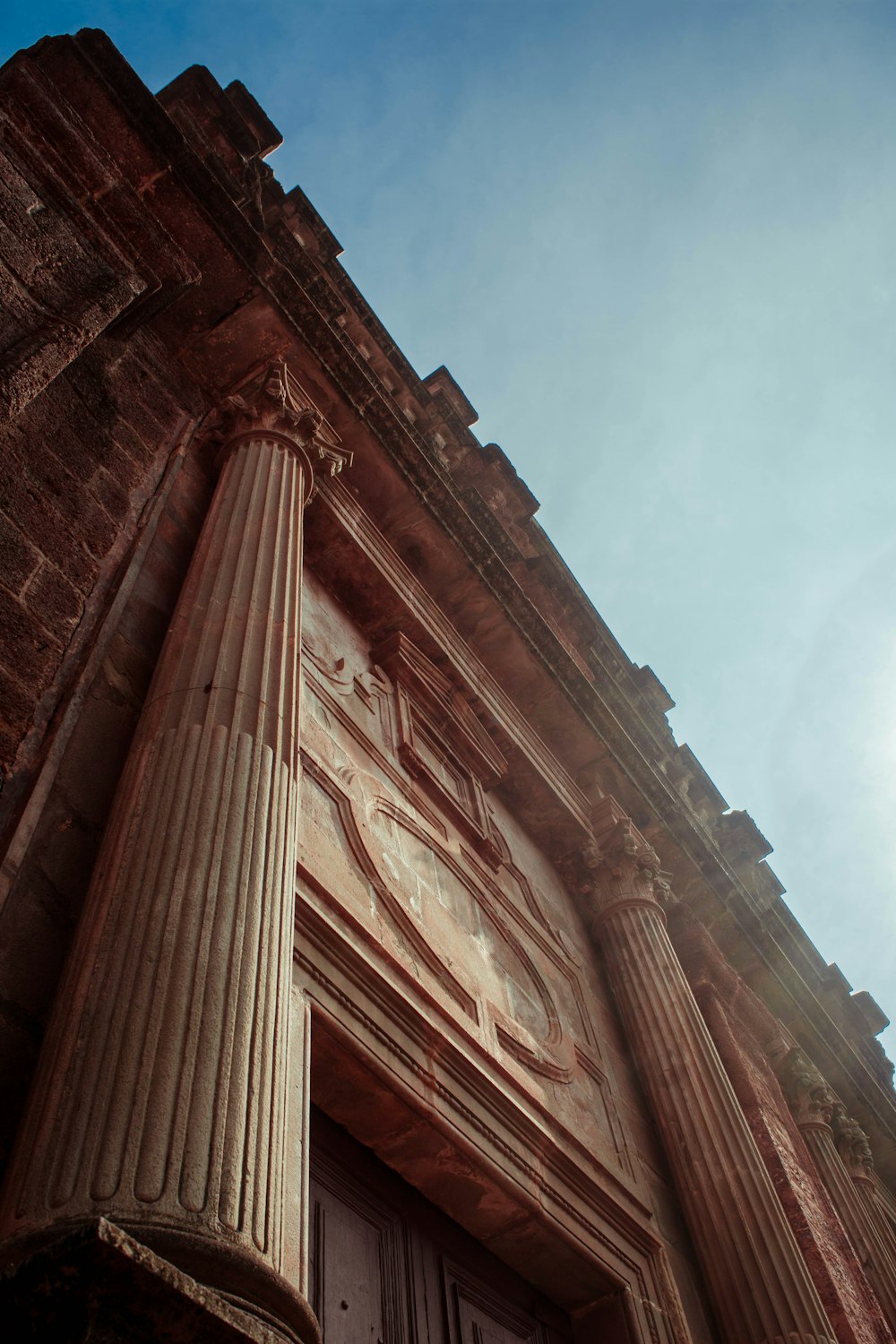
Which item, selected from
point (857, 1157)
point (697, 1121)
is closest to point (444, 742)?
point (697, 1121)

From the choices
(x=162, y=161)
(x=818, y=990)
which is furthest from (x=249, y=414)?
(x=818, y=990)

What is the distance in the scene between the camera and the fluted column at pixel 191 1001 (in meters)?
2.17

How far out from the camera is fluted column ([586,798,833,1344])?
598 centimetres

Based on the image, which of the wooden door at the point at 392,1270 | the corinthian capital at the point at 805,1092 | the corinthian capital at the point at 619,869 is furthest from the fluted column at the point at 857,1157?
the wooden door at the point at 392,1270

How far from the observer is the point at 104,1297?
1793mm

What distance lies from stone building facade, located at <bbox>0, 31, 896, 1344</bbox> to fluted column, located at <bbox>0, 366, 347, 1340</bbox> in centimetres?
1

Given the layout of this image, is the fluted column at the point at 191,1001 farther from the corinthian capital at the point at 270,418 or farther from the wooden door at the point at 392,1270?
the corinthian capital at the point at 270,418

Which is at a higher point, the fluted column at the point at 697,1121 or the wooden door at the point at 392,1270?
the fluted column at the point at 697,1121

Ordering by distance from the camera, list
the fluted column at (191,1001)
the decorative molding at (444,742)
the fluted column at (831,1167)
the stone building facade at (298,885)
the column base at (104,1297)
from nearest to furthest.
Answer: the column base at (104,1297)
the fluted column at (191,1001)
the stone building facade at (298,885)
the decorative molding at (444,742)
the fluted column at (831,1167)

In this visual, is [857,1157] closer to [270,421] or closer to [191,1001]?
[270,421]

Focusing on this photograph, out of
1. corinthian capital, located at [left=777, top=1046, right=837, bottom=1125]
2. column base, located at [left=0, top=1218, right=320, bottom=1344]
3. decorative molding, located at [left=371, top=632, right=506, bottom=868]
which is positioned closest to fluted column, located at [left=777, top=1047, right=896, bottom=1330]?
→ corinthian capital, located at [left=777, top=1046, right=837, bottom=1125]

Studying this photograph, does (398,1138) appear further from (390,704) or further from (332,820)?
(390,704)

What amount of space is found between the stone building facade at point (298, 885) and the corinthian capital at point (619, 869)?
3cm

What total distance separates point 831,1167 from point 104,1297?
9.06 metres
